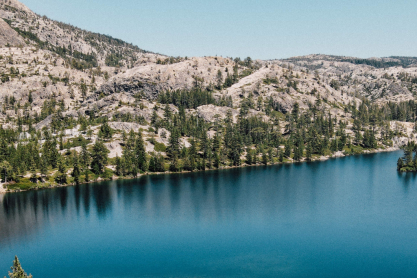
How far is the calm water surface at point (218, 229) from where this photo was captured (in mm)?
68688

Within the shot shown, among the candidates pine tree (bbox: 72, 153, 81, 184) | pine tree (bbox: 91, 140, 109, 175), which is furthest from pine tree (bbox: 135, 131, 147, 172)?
pine tree (bbox: 72, 153, 81, 184)

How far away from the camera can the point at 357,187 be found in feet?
433

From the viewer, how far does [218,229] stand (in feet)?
292

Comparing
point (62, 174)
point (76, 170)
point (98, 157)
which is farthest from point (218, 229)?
point (98, 157)

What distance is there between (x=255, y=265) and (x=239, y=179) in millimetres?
87987

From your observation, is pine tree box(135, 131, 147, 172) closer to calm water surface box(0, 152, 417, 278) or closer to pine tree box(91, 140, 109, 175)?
pine tree box(91, 140, 109, 175)

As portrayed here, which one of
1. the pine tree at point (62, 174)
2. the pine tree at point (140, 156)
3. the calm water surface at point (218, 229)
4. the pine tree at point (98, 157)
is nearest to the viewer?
the calm water surface at point (218, 229)

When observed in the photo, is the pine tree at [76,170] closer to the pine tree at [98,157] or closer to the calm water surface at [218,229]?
the pine tree at [98,157]

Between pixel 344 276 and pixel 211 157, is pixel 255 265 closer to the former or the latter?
pixel 344 276

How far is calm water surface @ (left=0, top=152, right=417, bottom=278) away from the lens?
68.7 meters

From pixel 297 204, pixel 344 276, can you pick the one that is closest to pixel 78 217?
pixel 297 204

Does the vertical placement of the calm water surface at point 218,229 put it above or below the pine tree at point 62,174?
below

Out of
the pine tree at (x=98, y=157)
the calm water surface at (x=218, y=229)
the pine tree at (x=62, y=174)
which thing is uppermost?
the pine tree at (x=98, y=157)

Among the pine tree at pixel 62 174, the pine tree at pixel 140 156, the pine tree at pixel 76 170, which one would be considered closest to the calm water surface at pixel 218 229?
the pine tree at pixel 62 174
